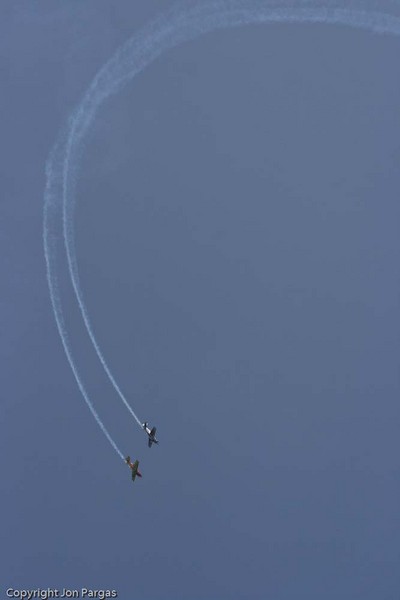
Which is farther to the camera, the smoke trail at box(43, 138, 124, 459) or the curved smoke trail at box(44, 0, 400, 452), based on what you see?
the smoke trail at box(43, 138, 124, 459)

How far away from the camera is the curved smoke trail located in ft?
148

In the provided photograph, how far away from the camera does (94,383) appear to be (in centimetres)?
4591

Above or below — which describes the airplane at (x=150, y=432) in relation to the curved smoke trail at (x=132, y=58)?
below

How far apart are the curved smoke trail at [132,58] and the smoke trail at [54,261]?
1.3 inches

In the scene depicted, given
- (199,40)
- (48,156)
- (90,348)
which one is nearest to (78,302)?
(90,348)

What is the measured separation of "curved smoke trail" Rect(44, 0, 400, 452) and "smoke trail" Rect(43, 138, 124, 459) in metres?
0.03

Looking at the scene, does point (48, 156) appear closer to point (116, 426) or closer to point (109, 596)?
point (116, 426)

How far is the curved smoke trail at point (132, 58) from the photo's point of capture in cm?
4512

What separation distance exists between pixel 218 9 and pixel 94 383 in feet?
42.3

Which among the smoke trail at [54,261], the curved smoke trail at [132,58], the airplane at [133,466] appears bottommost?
the airplane at [133,466]

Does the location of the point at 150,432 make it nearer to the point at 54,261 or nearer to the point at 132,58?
the point at 54,261

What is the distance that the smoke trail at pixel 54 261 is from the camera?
150 ft

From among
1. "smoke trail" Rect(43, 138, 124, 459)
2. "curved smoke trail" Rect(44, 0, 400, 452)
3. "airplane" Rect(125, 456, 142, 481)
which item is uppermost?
"curved smoke trail" Rect(44, 0, 400, 452)

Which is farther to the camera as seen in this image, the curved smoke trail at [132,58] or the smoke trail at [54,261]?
the smoke trail at [54,261]
